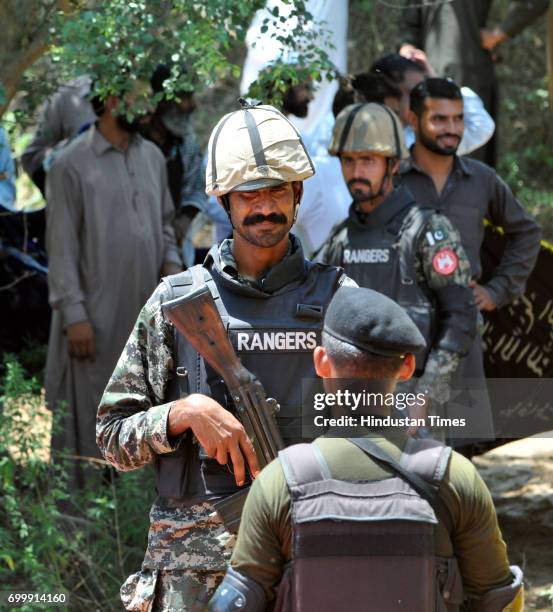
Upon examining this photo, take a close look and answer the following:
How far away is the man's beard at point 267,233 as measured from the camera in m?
2.97

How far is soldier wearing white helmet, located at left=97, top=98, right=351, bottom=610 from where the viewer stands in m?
2.87

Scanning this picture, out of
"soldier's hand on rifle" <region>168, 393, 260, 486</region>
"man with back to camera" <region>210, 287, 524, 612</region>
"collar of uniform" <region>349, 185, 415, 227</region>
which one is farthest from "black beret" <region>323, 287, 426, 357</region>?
"collar of uniform" <region>349, 185, 415, 227</region>

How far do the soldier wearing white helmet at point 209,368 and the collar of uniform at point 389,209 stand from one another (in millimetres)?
1874

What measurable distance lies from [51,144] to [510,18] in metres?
3.36

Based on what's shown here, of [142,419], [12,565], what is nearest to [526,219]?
[12,565]

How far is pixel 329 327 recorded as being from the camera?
2.30 metres

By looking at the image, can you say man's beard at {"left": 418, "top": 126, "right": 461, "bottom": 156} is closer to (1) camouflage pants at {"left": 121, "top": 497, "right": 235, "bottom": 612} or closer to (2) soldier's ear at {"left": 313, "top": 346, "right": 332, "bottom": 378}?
(1) camouflage pants at {"left": 121, "top": 497, "right": 235, "bottom": 612}

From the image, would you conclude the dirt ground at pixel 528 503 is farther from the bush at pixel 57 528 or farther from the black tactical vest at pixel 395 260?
the bush at pixel 57 528

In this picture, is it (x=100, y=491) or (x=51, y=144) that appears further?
(x=51, y=144)

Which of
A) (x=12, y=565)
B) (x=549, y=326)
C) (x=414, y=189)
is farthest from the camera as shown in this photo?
(x=549, y=326)

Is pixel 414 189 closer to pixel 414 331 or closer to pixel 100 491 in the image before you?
pixel 100 491

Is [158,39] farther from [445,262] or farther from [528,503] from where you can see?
[528,503]

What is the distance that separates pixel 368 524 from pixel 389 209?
9.39 ft

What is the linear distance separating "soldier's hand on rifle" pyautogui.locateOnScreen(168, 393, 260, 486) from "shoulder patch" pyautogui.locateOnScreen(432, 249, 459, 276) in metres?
2.12
